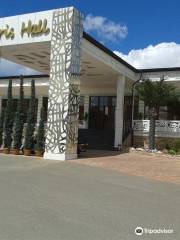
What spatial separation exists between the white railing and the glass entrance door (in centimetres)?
700

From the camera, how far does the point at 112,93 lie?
1200 inches

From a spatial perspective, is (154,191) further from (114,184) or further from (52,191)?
(52,191)

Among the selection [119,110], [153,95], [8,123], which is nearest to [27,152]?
[8,123]

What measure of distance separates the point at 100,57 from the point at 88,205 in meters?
13.4

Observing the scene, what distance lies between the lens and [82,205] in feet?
24.0

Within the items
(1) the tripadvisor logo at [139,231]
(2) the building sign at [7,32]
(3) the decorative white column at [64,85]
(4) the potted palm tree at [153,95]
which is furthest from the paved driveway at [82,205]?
(4) the potted palm tree at [153,95]

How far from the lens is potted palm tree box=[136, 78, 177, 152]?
20.9 meters

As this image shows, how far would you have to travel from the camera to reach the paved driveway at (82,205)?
18.0 feet

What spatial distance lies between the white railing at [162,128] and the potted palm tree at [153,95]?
5.69ft

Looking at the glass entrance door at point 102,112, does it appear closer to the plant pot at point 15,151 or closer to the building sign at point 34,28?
the plant pot at point 15,151

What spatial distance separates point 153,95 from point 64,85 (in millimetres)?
6653

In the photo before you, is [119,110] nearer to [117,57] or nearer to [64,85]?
[117,57]

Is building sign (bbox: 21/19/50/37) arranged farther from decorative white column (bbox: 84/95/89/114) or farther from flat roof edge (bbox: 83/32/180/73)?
decorative white column (bbox: 84/95/89/114)

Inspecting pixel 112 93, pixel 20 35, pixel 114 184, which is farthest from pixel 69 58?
pixel 112 93
